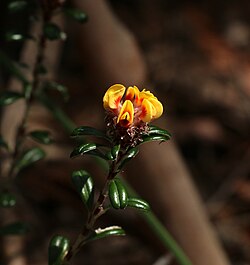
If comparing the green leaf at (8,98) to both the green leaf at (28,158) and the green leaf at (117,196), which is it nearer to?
the green leaf at (28,158)

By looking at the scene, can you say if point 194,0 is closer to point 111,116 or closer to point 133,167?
point 133,167

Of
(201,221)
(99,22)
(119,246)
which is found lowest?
(119,246)

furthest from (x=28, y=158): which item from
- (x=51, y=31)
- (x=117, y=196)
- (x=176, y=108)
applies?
(x=176, y=108)

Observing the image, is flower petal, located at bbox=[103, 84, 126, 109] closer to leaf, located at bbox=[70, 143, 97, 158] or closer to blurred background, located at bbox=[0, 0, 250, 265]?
leaf, located at bbox=[70, 143, 97, 158]

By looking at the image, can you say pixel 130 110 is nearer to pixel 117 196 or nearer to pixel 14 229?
pixel 117 196

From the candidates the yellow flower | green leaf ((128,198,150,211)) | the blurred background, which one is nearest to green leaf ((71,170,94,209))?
green leaf ((128,198,150,211))

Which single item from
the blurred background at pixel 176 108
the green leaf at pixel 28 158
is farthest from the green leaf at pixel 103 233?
the blurred background at pixel 176 108

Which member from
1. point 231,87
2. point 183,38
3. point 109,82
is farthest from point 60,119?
point 183,38

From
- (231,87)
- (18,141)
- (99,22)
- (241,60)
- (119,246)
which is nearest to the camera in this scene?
(18,141)
